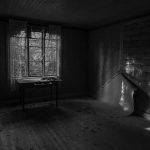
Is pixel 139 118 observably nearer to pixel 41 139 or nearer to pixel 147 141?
pixel 147 141

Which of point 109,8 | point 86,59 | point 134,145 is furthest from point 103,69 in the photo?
point 134,145

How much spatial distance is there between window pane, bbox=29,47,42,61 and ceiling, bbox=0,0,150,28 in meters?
0.98

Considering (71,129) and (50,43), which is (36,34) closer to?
(50,43)

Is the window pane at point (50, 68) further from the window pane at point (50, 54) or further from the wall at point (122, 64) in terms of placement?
the wall at point (122, 64)

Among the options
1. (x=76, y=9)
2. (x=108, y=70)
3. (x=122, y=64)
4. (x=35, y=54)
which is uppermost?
(x=76, y=9)

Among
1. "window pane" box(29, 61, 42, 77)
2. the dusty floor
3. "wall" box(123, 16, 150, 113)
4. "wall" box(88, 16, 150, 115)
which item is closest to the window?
"window pane" box(29, 61, 42, 77)

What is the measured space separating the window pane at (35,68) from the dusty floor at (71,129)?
1.10 meters

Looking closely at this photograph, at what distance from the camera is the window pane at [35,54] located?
5.38 m

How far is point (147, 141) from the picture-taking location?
3.01 metres

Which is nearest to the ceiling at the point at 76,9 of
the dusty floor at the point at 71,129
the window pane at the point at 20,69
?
the window pane at the point at 20,69

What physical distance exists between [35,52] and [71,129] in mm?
2876

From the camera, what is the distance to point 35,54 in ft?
17.9

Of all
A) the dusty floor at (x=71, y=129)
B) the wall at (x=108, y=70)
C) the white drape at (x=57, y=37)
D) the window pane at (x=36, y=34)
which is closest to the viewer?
the dusty floor at (x=71, y=129)

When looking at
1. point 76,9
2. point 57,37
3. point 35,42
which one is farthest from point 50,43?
point 76,9
